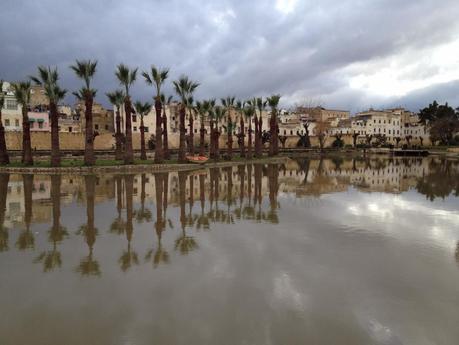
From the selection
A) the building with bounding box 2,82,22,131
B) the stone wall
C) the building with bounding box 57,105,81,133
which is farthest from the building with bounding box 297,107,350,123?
the building with bounding box 2,82,22,131

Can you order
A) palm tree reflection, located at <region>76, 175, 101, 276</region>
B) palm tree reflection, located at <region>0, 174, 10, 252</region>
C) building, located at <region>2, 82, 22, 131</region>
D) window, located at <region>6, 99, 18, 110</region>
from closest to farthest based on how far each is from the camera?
palm tree reflection, located at <region>76, 175, 101, 276</region> → palm tree reflection, located at <region>0, 174, 10, 252</region> → building, located at <region>2, 82, 22, 131</region> → window, located at <region>6, 99, 18, 110</region>

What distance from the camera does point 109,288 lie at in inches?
261

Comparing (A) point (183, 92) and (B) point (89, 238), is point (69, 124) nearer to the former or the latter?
(A) point (183, 92)

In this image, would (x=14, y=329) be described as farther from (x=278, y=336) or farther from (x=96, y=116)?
(x=96, y=116)

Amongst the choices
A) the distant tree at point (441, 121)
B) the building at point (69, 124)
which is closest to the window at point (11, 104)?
the building at point (69, 124)

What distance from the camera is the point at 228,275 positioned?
23.8 ft

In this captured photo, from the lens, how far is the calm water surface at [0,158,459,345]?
17.2 ft

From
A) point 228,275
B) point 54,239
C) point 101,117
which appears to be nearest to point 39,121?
point 101,117

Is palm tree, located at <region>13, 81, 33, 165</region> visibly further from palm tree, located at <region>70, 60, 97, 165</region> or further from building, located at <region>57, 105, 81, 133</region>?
building, located at <region>57, 105, 81, 133</region>

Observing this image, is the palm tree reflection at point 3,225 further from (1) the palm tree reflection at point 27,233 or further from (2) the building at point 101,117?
(2) the building at point 101,117

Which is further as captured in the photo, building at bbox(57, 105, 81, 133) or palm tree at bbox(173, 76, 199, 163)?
building at bbox(57, 105, 81, 133)

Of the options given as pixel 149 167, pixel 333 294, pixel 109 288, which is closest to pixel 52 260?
pixel 109 288

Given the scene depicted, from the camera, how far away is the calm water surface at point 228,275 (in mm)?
5234

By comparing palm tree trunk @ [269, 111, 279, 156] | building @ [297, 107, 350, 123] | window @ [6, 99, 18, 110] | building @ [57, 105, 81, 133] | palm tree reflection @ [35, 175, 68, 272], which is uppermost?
building @ [297, 107, 350, 123]
